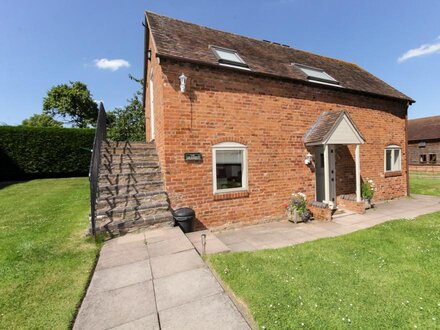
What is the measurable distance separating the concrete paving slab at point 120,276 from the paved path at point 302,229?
7.03 feet

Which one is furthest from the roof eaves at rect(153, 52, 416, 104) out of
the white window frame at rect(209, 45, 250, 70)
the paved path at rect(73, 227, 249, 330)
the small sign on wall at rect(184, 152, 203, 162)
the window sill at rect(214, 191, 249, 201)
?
the paved path at rect(73, 227, 249, 330)

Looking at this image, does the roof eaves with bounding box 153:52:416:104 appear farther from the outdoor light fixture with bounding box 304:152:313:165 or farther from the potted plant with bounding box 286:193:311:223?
the potted plant with bounding box 286:193:311:223

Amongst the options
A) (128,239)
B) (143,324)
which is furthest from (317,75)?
(143,324)

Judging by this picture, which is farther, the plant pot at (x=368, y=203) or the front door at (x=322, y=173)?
the plant pot at (x=368, y=203)

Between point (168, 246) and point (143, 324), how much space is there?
7.16ft

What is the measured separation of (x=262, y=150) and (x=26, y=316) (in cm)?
648

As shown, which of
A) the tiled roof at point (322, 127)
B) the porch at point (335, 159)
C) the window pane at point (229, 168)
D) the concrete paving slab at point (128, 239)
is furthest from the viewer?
the porch at point (335, 159)

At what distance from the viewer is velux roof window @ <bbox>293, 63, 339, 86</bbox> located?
29.3ft

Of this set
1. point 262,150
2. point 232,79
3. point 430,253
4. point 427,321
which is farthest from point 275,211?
point 427,321

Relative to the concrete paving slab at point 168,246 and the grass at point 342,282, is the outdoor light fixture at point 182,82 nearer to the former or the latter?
the concrete paving slab at point 168,246

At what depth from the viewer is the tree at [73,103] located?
34719 mm

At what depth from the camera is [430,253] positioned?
4.61 m

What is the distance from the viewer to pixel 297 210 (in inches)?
293

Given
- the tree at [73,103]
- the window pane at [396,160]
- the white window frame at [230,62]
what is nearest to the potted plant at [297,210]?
the white window frame at [230,62]
